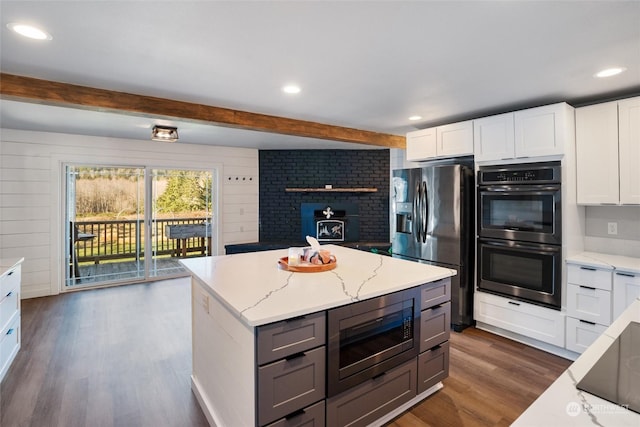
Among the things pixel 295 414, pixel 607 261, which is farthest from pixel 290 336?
pixel 607 261

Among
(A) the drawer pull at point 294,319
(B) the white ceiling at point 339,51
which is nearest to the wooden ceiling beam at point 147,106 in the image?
(B) the white ceiling at point 339,51

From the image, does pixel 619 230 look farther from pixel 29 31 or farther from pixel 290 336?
pixel 29 31

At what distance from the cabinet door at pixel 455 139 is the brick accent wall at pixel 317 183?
224 centimetres

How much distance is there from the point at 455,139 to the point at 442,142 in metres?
0.16

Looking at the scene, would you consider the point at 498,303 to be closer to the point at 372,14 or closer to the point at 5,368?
the point at 372,14

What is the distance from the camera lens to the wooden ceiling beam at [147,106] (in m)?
2.43

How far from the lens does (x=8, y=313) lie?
2566 millimetres

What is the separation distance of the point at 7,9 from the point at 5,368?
8.43ft

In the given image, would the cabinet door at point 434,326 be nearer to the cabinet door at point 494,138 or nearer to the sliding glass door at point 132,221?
the cabinet door at point 494,138

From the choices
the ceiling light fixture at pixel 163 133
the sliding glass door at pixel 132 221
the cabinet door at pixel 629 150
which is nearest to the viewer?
the cabinet door at pixel 629 150

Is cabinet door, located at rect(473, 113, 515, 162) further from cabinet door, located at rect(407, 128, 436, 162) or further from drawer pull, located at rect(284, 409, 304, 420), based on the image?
drawer pull, located at rect(284, 409, 304, 420)

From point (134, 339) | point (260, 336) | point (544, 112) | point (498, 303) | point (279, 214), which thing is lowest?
point (134, 339)

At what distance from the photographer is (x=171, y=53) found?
2053 millimetres

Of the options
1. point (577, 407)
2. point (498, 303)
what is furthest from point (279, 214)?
point (577, 407)
